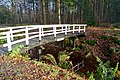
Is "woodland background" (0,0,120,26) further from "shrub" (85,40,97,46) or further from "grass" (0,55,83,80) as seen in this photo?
"grass" (0,55,83,80)

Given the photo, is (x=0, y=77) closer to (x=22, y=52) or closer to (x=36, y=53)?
(x=22, y=52)

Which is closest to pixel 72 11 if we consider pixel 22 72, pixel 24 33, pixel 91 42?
pixel 91 42

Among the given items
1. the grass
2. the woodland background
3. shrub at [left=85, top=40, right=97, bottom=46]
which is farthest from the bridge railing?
the woodland background

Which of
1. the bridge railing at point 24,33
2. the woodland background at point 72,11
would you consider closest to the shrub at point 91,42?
the bridge railing at point 24,33

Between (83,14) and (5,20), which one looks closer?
(83,14)

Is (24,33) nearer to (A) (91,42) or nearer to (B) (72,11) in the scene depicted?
(A) (91,42)

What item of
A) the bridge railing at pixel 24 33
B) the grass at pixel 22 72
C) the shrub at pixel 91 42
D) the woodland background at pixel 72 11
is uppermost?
the woodland background at pixel 72 11

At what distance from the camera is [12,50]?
999cm

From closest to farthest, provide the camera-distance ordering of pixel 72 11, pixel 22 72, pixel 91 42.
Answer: pixel 22 72 → pixel 91 42 → pixel 72 11

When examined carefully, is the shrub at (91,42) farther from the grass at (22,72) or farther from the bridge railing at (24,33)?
the grass at (22,72)

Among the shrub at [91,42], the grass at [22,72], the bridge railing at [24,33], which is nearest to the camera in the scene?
the grass at [22,72]

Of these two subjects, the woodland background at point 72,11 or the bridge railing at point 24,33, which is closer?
the bridge railing at point 24,33

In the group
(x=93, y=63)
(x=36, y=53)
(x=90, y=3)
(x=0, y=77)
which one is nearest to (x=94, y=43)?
(x=93, y=63)

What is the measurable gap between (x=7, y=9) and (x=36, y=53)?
47.9m
